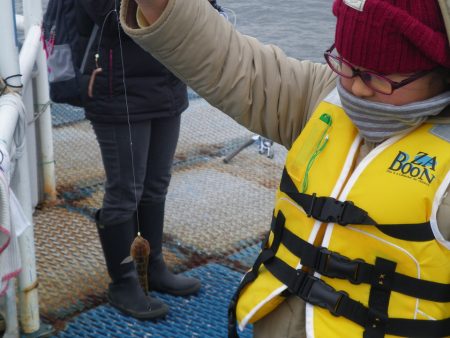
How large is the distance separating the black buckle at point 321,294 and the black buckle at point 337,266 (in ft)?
0.11

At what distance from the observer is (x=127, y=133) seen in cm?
311

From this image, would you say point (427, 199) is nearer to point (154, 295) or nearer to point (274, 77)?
point (274, 77)

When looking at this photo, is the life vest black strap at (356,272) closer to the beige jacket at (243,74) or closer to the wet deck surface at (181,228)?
the beige jacket at (243,74)

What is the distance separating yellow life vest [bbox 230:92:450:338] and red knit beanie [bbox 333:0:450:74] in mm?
218

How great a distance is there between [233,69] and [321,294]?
67 centimetres

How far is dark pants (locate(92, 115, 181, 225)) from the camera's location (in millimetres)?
3123

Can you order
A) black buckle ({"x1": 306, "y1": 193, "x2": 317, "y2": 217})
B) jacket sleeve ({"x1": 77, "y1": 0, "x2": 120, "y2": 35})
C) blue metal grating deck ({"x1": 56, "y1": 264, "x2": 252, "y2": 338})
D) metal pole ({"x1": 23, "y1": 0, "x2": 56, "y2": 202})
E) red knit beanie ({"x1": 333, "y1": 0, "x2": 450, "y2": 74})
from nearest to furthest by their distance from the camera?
1. red knit beanie ({"x1": 333, "y1": 0, "x2": 450, "y2": 74})
2. black buckle ({"x1": 306, "y1": 193, "x2": 317, "y2": 217})
3. jacket sleeve ({"x1": 77, "y1": 0, "x2": 120, "y2": 35})
4. blue metal grating deck ({"x1": 56, "y1": 264, "x2": 252, "y2": 338})
5. metal pole ({"x1": 23, "y1": 0, "x2": 56, "y2": 202})

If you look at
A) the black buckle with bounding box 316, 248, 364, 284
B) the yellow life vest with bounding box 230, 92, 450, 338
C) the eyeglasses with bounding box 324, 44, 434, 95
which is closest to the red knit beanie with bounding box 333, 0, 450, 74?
the eyeglasses with bounding box 324, 44, 434, 95

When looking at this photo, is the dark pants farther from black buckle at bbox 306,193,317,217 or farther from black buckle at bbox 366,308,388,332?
black buckle at bbox 366,308,388,332

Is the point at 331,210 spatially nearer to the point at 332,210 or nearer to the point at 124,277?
the point at 332,210

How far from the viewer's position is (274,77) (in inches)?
77.7

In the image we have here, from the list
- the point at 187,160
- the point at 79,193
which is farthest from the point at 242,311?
the point at 187,160

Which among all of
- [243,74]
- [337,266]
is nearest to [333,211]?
[337,266]

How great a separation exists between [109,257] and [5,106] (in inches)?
43.8
